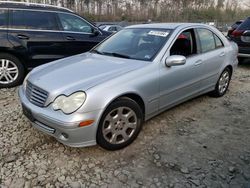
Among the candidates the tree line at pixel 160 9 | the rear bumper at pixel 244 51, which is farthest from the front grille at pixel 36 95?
the tree line at pixel 160 9

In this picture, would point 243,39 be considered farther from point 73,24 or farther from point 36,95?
point 36,95

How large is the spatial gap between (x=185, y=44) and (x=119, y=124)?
1768 mm

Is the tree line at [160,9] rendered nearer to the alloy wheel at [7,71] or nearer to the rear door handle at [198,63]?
the alloy wheel at [7,71]

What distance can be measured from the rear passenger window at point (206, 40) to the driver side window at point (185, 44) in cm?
21

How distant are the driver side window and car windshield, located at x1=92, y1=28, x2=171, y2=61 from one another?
0.70ft

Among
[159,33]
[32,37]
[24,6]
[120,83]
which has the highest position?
[24,6]

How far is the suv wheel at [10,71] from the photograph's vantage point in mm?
4991

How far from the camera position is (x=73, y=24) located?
5.82 m

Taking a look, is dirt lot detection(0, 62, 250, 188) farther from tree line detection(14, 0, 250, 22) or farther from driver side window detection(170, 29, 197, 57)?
tree line detection(14, 0, 250, 22)

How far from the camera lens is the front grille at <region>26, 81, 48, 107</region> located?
2.77m

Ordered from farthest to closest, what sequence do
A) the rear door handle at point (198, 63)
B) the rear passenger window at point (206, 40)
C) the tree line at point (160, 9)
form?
the tree line at point (160, 9), the rear passenger window at point (206, 40), the rear door handle at point (198, 63)

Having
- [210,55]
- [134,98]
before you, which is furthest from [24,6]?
[210,55]

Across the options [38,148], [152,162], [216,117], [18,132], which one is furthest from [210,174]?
[18,132]

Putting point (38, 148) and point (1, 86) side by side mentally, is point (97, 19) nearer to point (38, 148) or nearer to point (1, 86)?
point (1, 86)
